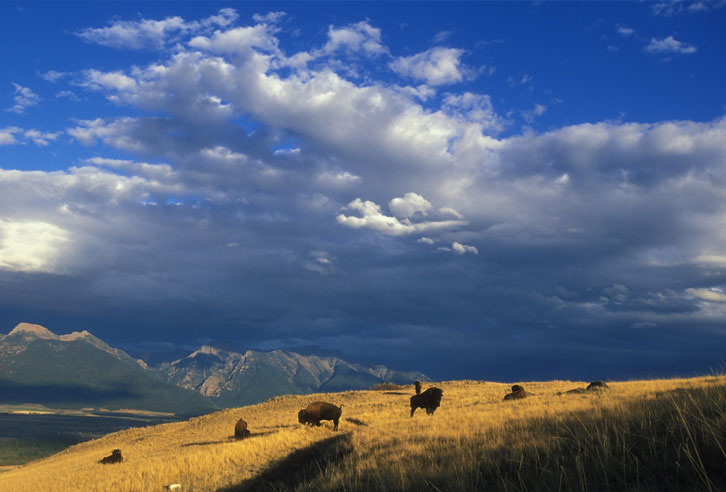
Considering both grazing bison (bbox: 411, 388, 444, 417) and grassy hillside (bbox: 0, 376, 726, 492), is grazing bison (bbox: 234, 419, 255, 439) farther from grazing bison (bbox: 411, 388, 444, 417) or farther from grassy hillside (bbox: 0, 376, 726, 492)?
grazing bison (bbox: 411, 388, 444, 417)

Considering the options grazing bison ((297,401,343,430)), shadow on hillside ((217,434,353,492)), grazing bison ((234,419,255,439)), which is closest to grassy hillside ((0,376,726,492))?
shadow on hillside ((217,434,353,492))

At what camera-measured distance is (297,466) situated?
21.2 m

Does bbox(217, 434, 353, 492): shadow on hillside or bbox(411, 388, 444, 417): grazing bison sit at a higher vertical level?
bbox(411, 388, 444, 417): grazing bison

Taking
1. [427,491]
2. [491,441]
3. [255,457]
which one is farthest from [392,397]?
[427,491]

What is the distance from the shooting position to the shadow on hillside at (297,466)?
18.5m

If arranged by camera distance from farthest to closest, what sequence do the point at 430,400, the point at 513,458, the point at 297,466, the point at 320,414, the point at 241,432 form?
the point at 241,432
the point at 430,400
the point at 320,414
the point at 297,466
the point at 513,458

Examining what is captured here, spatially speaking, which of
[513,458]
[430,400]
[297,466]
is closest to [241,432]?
[297,466]

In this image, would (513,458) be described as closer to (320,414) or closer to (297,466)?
(297,466)

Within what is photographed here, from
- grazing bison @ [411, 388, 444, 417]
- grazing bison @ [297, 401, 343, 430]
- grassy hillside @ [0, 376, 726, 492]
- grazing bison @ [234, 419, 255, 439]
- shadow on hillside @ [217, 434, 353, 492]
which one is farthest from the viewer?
grazing bison @ [234, 419, 255, 439]

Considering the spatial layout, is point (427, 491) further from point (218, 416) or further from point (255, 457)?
point (218, 416)

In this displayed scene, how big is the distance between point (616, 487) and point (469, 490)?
7.83 feet

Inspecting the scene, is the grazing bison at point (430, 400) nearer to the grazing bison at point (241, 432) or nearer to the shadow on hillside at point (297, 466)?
the shadow on hillside at point (297, 466)

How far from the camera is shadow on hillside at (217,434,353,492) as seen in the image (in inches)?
727

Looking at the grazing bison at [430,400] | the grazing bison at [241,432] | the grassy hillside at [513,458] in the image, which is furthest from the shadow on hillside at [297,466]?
the grazing bison at [241,432]
